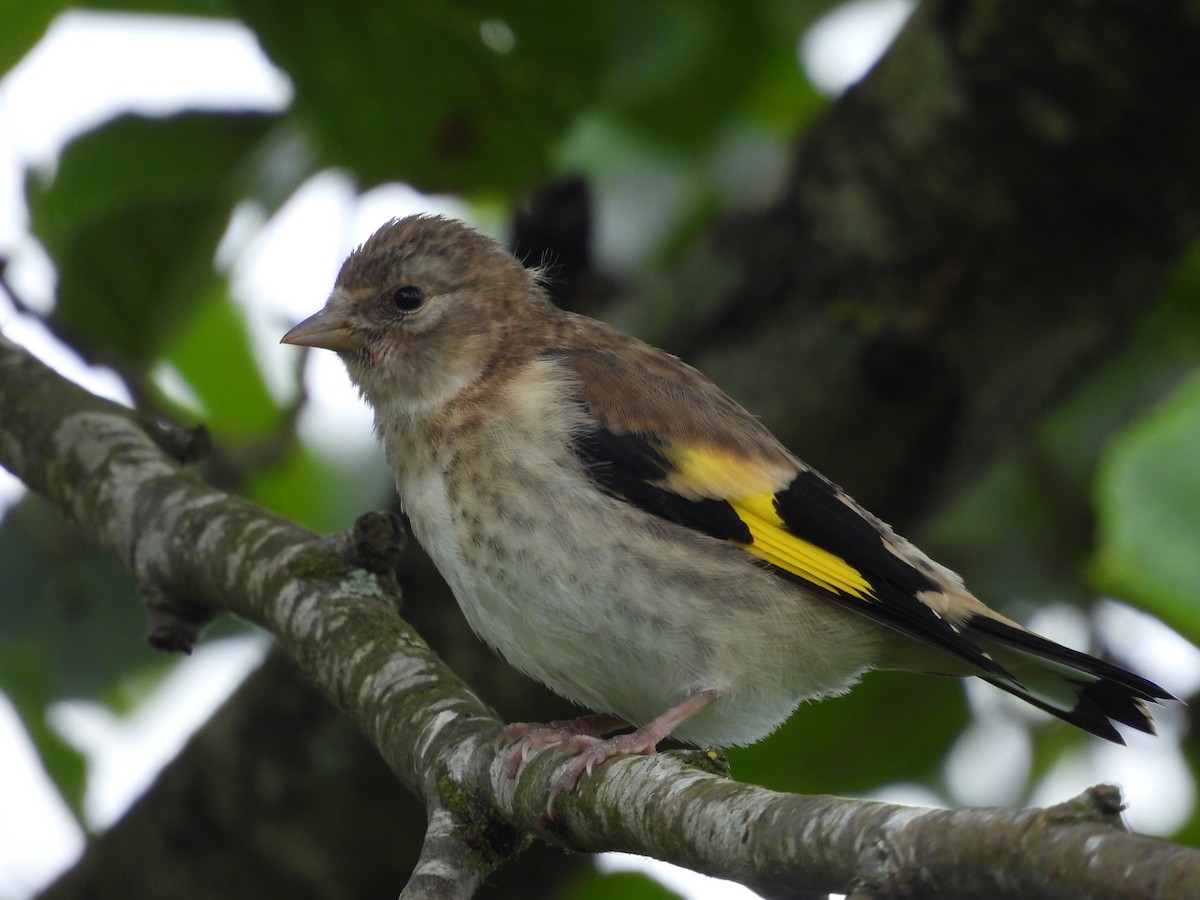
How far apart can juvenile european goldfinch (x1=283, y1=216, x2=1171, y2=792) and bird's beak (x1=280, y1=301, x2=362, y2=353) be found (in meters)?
0.37

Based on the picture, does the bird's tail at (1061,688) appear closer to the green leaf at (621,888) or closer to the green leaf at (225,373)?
the green leaf at (621,888)

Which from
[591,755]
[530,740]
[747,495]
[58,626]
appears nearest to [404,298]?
[747,495]

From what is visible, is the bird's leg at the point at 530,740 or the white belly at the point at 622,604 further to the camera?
the white belly at the point at 622,604

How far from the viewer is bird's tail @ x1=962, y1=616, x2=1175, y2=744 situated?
3539 mm

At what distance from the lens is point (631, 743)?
3232 millimetres

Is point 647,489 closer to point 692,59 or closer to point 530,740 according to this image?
point 530,740

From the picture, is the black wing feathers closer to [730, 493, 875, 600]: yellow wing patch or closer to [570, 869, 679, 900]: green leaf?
[730, 493, 875, 600]: yellow wing patch

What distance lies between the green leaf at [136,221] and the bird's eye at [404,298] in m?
0.86

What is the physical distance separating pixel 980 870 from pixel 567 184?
3478mm

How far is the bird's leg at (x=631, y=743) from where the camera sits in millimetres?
2812

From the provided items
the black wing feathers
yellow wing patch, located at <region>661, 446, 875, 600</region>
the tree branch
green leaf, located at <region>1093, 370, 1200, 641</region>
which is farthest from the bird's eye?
green leaf, located at <region>1093, 370, 1200, 641</region>

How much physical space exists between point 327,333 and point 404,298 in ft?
0.87

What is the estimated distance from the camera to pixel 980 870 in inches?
72.7

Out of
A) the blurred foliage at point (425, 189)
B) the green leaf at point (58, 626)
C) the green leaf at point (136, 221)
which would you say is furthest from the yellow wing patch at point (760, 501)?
the green leaf at point (58, 626)
